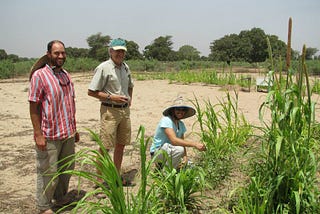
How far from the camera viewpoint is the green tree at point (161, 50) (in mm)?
67000

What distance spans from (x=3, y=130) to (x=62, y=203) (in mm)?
3626

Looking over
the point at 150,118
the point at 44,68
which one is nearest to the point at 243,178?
the point at 44,68

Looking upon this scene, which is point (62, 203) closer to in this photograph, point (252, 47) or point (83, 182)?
point (83, 182)

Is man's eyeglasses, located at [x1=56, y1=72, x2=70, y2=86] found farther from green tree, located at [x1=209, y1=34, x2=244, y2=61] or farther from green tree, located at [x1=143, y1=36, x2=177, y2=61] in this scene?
green tree, located at [x1=143, y1=36, x2=177, y2=61]

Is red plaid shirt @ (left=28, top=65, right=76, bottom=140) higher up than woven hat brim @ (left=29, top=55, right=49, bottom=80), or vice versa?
woven hat brim @ (left=29, top=55, right=49, bottom=80)

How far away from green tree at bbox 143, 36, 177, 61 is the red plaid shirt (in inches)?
2518

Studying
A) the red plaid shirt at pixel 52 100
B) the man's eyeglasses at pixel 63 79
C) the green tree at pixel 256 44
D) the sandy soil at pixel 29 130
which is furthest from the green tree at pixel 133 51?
the red plaid shirt at pixel 52 100

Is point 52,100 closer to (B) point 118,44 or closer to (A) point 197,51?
(B) point 118,44

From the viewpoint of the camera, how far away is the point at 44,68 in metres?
2.62

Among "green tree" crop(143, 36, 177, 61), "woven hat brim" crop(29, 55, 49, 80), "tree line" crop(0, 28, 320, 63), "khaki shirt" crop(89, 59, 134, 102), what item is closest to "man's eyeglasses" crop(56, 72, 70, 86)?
"woven hat brim" crop(29, 55, 49, 80)

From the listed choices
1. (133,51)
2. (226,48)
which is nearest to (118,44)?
(133,51)

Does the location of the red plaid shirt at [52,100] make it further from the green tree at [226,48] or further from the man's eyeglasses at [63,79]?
the green tree at [226,48]

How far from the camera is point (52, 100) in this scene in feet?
8.51

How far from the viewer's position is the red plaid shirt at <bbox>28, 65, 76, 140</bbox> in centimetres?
254
